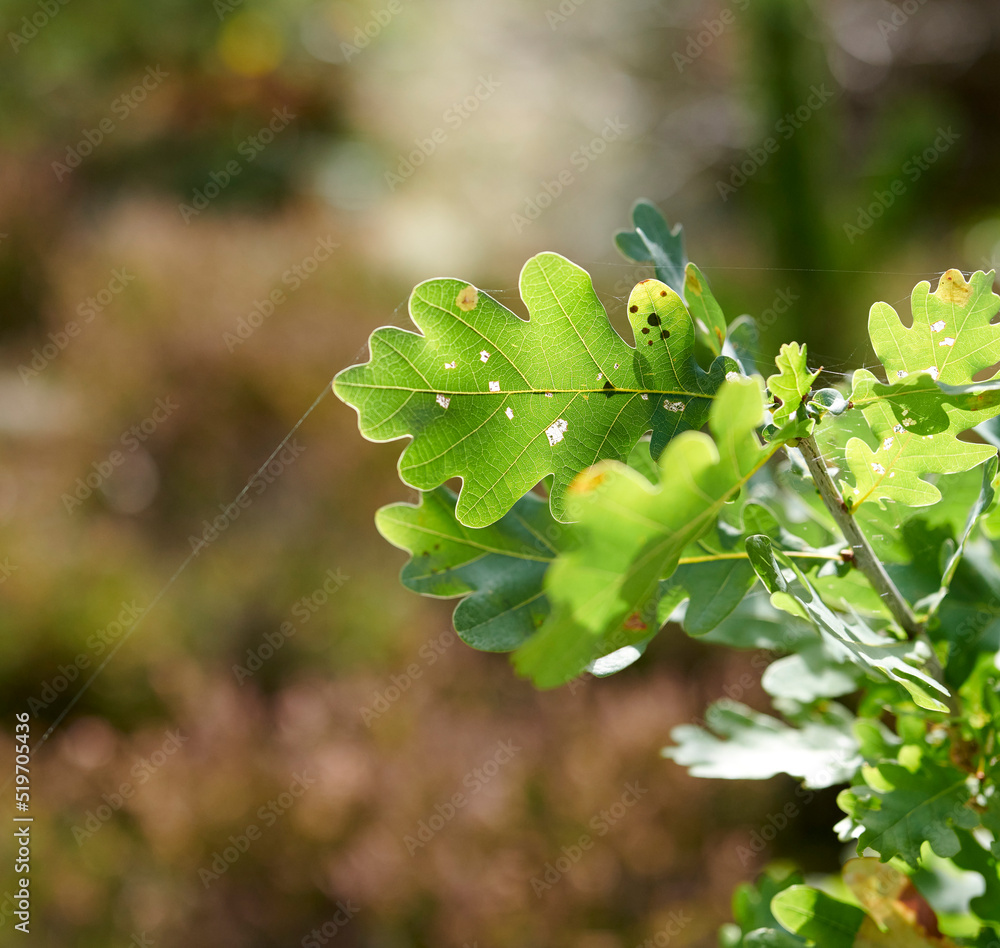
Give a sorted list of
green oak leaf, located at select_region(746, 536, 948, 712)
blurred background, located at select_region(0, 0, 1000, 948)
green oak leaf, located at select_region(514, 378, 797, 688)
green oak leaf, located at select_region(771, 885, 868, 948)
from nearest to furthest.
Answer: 1. green oak leaf, located at select_region(514, 378, 797, 688)
2. green oak leaf, located at select_region(746, 536, 948, 712)
3. green oak leaf, located at select_region(771, 885, 868, 948)
4. blurred background, located at select_region(0, 0, 1000, 948)

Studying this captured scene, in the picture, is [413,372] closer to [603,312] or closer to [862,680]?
[603,312]

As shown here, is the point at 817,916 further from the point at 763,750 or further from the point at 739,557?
the point at 739,557

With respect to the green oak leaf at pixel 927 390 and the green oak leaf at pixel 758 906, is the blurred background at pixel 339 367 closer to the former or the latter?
the green oak leaf at pixel 927 390

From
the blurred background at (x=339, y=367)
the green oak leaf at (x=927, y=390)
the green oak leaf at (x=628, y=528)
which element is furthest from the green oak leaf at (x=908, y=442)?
the blurred background at (x=339, y=367)

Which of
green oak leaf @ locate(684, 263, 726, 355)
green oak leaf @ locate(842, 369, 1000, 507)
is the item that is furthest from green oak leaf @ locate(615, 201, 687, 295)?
green oak leaf @ locate(842, 369, 1000, 507)

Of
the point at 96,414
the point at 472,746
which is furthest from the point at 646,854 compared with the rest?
the point at 96,414

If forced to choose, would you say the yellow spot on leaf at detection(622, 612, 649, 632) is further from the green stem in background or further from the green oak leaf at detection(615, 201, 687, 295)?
the green oak leaf at detection(615, 201, 687, 295)

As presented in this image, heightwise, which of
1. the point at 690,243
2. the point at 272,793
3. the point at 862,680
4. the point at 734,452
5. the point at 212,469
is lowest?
the point at 690,243
